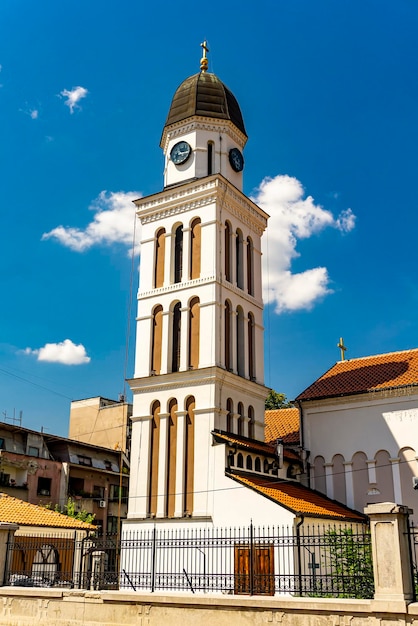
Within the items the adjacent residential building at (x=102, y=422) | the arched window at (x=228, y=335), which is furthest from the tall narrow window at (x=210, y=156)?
the adjacent residential building at (x=102, y=422)

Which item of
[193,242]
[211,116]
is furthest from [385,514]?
[211,116]

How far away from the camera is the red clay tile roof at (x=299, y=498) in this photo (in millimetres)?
24723

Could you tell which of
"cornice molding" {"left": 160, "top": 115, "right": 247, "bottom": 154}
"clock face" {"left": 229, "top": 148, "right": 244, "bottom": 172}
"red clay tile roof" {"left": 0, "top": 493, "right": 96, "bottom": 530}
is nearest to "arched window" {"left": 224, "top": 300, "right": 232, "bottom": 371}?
"clock face" {"left": 229, "top": 148, "right": 244, "bottom": 172}

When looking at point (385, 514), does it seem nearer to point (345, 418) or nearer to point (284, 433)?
point (345, 418)

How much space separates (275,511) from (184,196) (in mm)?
16083

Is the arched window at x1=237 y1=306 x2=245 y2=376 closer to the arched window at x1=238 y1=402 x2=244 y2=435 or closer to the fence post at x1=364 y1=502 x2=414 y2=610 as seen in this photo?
the arched window at x1=238 y1=402 x2=244 y2=435

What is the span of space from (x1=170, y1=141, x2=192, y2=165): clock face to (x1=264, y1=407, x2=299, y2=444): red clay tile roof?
15396 mm

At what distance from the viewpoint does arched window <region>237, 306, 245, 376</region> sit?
32.2 meters

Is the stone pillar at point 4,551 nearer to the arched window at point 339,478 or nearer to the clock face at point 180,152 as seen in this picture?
the arched window at point 339,478

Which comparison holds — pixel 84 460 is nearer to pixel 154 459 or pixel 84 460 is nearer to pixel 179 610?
pixel 154 459

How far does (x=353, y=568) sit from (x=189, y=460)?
12178mm

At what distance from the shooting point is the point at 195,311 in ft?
102

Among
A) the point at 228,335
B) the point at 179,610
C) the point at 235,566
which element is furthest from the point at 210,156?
the point at 179,610

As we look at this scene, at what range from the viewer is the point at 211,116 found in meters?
34.5
